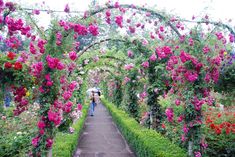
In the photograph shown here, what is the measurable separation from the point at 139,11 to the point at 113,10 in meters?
0.64

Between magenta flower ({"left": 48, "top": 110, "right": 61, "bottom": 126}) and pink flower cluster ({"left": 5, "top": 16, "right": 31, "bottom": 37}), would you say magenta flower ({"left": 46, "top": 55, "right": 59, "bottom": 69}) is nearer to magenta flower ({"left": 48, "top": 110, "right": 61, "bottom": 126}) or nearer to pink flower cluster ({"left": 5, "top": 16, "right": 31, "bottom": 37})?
pink flower cluster ({"left": 5, "top": 16, "right": 31, "bottom": 37})

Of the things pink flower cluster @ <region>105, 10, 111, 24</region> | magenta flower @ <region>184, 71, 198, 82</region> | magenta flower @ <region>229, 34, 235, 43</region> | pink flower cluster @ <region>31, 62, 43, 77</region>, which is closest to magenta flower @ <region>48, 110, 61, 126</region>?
pink flower cluster @ <region>31, 62, 43, 77</region>

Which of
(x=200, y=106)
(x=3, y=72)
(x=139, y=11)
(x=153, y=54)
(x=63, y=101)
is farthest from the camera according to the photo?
(x=153, y=54)

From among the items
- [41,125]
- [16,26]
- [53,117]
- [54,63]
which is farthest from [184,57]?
[16,26]

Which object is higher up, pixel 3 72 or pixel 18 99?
pixel 3 72

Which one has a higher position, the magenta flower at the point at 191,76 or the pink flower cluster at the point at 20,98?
the magenta flower at the point at 191,76

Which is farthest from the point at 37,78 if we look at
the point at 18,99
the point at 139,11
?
the point at 139,11

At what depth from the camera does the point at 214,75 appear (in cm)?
545

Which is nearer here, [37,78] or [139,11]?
[37,78]

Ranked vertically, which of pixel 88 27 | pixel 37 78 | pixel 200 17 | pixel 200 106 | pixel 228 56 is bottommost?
pixel 200 106

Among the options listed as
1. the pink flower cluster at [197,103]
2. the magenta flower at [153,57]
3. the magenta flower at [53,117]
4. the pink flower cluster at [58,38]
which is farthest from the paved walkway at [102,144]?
the pink flower cluster at [58,38]

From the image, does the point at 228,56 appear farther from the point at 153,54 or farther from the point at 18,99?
the point at 18,99

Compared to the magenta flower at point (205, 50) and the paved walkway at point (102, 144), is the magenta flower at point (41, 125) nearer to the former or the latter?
the magenta flower at point (205, 50)

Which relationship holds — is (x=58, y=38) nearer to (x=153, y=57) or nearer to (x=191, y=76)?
(x=191, y=76)
